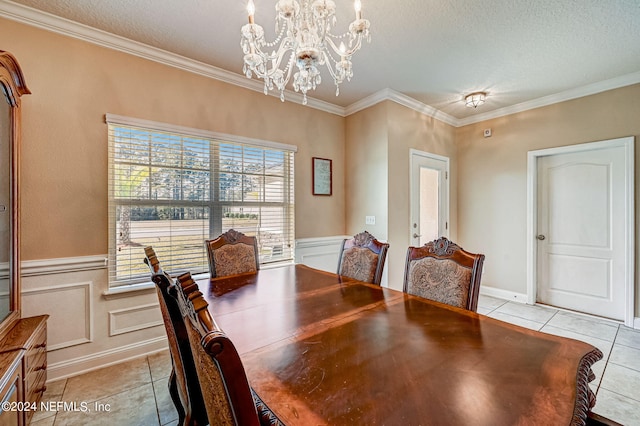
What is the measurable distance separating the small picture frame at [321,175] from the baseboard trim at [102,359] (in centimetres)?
233

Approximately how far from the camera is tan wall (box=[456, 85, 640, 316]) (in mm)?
3094

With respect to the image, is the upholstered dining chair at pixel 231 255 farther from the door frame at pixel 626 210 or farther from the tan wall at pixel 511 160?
the door frame at pixel 626 210

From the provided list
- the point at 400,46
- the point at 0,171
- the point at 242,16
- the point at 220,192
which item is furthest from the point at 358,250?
the point at 0,171

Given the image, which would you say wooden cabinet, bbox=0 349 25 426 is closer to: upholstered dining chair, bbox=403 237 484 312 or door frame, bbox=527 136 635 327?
upholstered dining chair, bbox=403 237 484 312

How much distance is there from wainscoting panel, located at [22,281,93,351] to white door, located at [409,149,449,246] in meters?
3.42

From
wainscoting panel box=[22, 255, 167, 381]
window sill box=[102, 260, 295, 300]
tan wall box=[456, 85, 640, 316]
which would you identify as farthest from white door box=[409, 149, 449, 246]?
wainscoting panel box=[22, 255, 167, 381]

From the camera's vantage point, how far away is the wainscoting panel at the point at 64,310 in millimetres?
2041

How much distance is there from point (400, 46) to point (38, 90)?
→ 2.90 meters

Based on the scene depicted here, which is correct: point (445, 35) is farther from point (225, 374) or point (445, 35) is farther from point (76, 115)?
point (76, 115)

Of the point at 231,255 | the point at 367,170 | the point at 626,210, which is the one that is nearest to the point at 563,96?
the point at 626,210

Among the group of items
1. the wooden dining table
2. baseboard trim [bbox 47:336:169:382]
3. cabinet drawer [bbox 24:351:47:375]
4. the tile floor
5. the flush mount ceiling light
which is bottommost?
the tile floor

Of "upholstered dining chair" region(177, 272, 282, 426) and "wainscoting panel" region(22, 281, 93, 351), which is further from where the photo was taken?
"wainscoting panel" region(22, 281, 93, 351)

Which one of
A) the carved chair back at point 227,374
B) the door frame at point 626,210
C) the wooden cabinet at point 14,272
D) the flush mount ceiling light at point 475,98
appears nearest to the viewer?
the carved chair back at point 227,374

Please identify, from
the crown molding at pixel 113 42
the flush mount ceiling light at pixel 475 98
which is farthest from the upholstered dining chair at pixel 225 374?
the flush mount ceiling light at pixel 475 98
